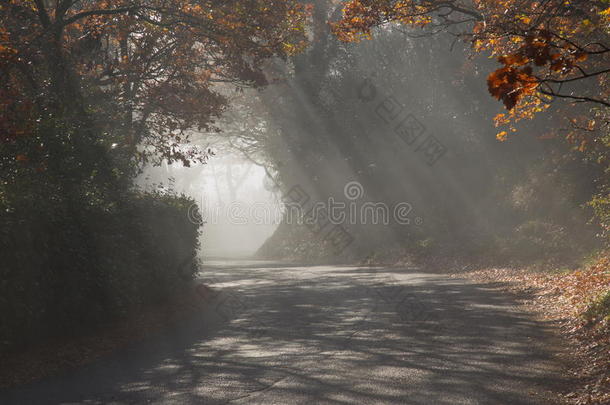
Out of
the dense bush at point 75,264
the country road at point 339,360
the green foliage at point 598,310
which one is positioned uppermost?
the dense bush at point 75,264

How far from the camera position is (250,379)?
7.78 m

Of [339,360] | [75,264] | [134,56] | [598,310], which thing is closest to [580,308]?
[598,310]

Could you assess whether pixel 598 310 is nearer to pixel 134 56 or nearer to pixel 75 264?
pixel 75 264

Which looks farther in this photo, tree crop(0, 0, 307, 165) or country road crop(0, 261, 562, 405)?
tree crop(0, 0, 307, 165)

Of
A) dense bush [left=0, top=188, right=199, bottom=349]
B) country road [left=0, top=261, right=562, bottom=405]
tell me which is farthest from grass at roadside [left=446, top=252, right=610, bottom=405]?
dense bush [left=0, top=188, right=199, bottom=349]

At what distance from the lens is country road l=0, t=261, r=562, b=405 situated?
22.8 feet

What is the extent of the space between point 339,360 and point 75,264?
15.4 ft

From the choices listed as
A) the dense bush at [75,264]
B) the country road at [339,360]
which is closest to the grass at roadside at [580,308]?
the country road at [339,360]

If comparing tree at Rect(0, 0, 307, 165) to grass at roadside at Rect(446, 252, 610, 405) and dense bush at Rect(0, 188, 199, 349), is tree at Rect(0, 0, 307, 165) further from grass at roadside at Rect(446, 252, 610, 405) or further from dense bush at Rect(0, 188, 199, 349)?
grass at roadside at Rect(446, 252, 610, 405)

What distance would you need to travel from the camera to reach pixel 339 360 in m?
8.53

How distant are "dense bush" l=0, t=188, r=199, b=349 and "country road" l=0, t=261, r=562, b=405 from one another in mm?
1150

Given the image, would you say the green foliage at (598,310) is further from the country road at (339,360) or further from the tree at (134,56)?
the tree at (134,56)

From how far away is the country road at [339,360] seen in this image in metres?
6.95

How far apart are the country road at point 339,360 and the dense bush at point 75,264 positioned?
1.15m
